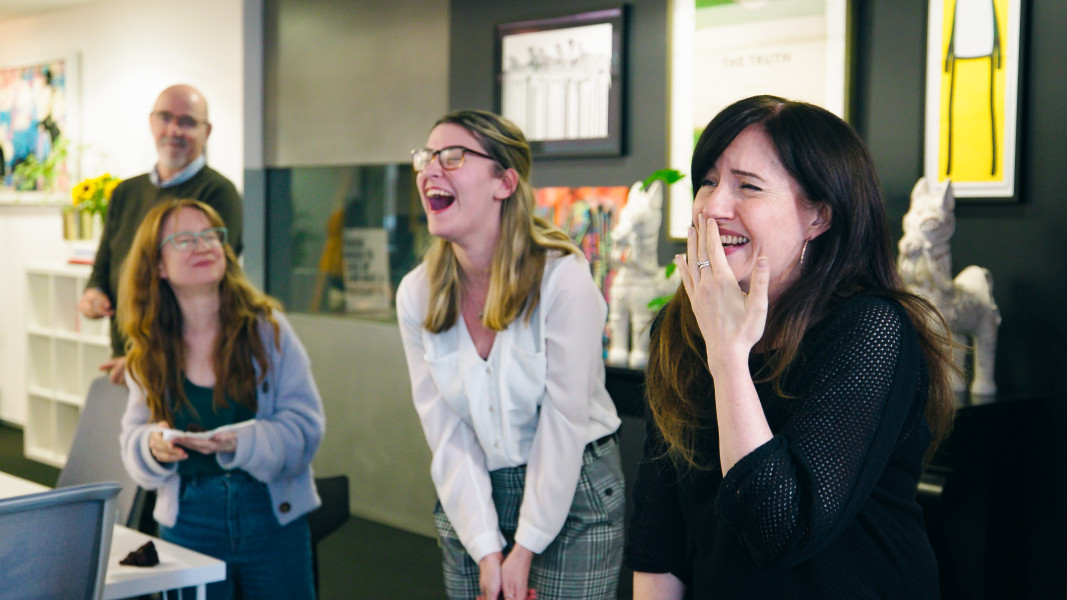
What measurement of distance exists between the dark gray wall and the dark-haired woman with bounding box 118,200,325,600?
1810 millimetres

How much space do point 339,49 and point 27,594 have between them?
13.6 feet

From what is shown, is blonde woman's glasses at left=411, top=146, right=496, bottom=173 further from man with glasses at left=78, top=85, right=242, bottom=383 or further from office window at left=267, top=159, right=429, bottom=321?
office window at left=267, top=159, right=429, bottom=321

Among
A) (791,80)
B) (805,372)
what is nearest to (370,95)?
(791,80)

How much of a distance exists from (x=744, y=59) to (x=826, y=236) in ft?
8.38

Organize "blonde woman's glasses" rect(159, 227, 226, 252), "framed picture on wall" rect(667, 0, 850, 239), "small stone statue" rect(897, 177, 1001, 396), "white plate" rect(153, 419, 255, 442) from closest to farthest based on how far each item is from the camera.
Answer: "white plate" rect(153, 419, 255, 442) < "blonde woman's glasses" rect(159, 227, 226, 252) < "small stone statue" rect(897, 177, 1001, 396) < "framed picture on wall" rect(667, 0, 850, 239)

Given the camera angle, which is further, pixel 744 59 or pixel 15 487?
pixel 744 59

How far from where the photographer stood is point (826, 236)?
1262 millimetres

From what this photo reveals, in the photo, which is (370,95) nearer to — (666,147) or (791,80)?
(666,147)

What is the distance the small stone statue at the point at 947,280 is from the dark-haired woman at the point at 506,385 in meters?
1.26

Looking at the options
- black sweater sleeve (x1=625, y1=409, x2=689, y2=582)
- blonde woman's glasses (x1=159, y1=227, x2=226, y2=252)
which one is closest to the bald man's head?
blonde woman's glasses (x1=159, y1=227, x2=226, y2=252)

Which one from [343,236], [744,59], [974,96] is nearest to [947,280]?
[974,96]

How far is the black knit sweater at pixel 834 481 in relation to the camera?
1.12 m

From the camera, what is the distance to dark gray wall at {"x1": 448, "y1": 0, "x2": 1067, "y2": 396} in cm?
294

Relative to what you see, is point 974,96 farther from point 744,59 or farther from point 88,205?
point 88,205
